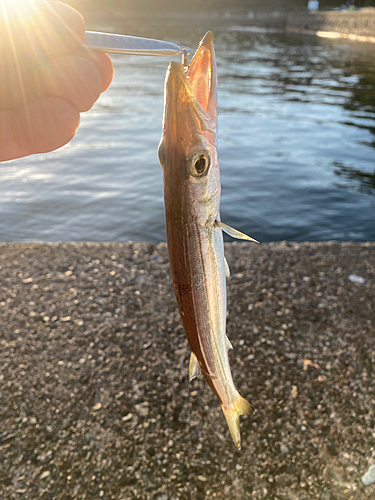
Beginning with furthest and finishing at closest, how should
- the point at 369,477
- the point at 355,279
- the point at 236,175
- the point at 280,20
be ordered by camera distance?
the point at 280,20 → the point at 236,175 → the point at 355,279 → the point at 369,477

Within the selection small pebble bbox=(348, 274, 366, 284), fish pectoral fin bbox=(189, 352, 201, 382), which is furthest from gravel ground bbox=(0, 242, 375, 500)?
fish pectoral fin bbox=(189, 352, 201, 382)

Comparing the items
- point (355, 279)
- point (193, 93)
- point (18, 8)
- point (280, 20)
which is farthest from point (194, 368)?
point (280, 20)

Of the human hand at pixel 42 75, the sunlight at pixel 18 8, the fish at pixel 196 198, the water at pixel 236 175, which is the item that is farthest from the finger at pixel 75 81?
the water at pixel 236 175

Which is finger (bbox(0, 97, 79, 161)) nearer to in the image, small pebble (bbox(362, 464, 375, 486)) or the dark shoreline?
small pebble (bbox(362, 464, 375, 486))

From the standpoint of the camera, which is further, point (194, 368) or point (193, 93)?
point (194, 368)

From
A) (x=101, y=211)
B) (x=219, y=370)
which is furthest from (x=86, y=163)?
A: (x=219, y=370)

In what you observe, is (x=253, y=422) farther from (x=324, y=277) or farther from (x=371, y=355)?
(x=324, y=277)

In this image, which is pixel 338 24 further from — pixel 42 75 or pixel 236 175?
pixel 42 75

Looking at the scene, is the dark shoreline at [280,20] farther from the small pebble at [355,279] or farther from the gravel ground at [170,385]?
the gravel ground at [170,385]

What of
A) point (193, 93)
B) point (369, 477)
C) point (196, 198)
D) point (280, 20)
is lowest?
point (369, 477)
